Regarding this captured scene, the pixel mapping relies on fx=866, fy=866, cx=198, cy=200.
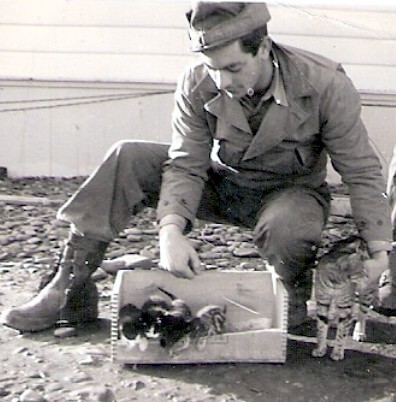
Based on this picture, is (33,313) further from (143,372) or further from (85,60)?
(85,60)

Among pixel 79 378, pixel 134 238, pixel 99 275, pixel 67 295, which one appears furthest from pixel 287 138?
pixel 134 238

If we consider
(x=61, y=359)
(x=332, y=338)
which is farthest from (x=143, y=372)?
(x=332, y=338)

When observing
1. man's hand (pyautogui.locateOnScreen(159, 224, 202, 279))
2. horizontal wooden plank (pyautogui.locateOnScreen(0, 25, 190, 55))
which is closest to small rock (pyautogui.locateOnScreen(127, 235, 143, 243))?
man's hand (pyautogui.locateOnScreen(159, 224, 202, 279))

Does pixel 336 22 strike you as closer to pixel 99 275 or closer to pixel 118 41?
pixel 118 41

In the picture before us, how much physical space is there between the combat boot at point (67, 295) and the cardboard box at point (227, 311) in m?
0.24

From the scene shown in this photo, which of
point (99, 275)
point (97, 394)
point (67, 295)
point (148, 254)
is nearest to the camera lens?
point (97, 394)

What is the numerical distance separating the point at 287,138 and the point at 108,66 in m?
3.53

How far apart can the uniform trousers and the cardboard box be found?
0.44ft

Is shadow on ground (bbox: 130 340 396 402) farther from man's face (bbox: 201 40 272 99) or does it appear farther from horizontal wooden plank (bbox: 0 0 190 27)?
horizontal wooden plank (bbox: 0 0 190 27)

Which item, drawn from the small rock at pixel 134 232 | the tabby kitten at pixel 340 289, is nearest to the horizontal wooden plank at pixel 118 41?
the small rock at pixel 134 232

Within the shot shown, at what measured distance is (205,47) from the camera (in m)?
2.87

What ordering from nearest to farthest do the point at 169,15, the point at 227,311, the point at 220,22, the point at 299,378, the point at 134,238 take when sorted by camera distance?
the point at 220,22
the point at 299,378
the point at 227,311
the point at 134,238
the point at 169,15

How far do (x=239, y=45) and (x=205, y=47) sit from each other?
0.12 meters

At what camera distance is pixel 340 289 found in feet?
9.96
